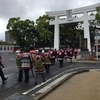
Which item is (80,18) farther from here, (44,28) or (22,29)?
(22,29)

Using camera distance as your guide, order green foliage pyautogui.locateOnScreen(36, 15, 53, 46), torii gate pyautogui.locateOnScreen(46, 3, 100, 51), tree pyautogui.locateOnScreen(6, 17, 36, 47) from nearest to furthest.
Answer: torii gate pyautogui.locateOnScreen(46, 3, 100, 51) → green foliage pyautogui.locateOnScreen(36, 15, 53, 46) → tree pyautogui.locateOnScreen(6, 17, 36, 47)

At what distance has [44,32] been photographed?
159ft

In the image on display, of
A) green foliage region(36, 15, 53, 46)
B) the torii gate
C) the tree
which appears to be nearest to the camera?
the torii gate

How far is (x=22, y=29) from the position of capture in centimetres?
5531

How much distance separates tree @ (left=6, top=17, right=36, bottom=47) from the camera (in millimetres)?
54750

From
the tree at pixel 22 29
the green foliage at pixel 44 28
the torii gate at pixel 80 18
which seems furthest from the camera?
the tree at pixel 22 29

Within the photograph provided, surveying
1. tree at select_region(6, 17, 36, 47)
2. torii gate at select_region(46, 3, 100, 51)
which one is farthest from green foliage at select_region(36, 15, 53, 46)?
torii gate at select_region(46, 3, 100, 51)

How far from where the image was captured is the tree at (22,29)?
180 ft

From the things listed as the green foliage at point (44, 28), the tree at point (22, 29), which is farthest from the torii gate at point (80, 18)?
the tree at point (22, 29)

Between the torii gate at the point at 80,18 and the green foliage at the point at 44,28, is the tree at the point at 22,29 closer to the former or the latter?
the green foliage at the point at 44,28

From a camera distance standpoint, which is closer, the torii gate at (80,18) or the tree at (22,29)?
the torii gate at (80,18)

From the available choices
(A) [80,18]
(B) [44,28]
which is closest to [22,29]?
(B) [44,28]

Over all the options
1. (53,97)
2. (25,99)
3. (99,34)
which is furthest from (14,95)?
(99,34)

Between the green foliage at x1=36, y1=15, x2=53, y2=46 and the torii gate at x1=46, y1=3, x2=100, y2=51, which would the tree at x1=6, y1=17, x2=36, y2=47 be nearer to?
the green foliage at x1=36, y1=15, x2=53, y2=46
